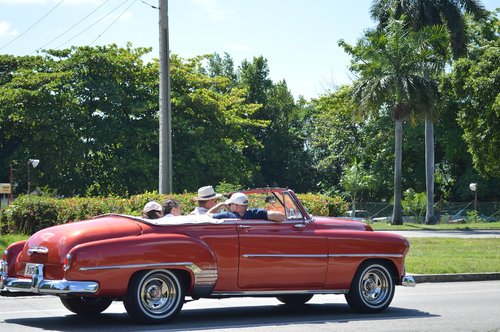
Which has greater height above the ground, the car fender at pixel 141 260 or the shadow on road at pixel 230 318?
the car fender at pixel 141 260

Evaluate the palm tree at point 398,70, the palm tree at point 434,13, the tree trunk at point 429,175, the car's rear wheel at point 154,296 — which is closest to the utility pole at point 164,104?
the car's rear wheel at point 154,296

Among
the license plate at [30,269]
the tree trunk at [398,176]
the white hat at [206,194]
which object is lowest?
the license plate at [30,269]

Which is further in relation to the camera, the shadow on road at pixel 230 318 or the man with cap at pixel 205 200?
the man with cap at pixel 205 200

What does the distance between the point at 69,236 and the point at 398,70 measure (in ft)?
129

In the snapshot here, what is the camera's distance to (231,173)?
55438mm

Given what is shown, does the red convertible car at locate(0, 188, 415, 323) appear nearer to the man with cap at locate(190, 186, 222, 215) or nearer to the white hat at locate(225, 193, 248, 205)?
the white hat at locate(225, 193, 248, 205)

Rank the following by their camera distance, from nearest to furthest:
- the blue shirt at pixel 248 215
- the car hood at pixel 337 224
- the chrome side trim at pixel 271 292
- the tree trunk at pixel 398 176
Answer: the chrome side trim at pixel 271 292 → the blue shirt at pixel 248 215 → the car hood at pixel 337 224 → the tree trunk at pixel 398 176

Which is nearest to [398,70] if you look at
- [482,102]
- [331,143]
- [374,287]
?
[482,102]

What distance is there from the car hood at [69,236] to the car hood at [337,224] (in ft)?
8.06

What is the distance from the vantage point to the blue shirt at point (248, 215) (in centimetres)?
1060

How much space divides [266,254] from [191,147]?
43911 mm

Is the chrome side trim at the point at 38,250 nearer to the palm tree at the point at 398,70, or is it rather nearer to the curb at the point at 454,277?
the curb at the point at 454,277

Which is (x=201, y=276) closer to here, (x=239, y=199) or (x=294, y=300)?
(x=239, y=199)

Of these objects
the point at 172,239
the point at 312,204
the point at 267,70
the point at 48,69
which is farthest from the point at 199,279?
the point at 267,70
